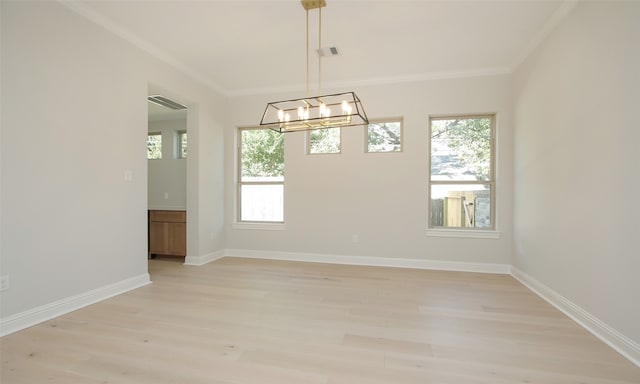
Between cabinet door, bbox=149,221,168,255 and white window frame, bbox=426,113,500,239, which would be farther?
cabinet door, bbox=149,221,168,255

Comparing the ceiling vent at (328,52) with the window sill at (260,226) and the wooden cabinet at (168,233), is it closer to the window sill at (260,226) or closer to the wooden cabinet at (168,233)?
the window sill at (260,226)

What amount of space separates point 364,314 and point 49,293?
2.77m

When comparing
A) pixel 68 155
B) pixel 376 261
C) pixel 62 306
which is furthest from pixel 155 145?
pixel 376 261

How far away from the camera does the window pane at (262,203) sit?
199 inches

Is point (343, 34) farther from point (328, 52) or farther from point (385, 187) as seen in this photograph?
point (385, 187)

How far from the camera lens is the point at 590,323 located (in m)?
2.37

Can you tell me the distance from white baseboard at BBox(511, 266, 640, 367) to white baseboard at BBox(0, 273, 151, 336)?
4.41m

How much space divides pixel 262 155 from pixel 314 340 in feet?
11.8

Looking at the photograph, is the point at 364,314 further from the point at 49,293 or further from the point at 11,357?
the point at 49,293

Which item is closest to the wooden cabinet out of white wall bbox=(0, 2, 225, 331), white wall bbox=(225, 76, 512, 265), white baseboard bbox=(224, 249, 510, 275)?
white baseboard bbox=(224, 249, 510, 275)

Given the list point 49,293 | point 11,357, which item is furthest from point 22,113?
point 11,357

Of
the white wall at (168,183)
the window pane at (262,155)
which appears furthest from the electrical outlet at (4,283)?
the window pane at (262,155)

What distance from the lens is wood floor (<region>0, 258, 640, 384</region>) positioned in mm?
1762

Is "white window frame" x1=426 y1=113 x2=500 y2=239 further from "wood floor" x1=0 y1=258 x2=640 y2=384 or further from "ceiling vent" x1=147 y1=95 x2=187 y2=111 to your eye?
"ceiling vent" x1=147 y1=95 x2=187 y2=111
